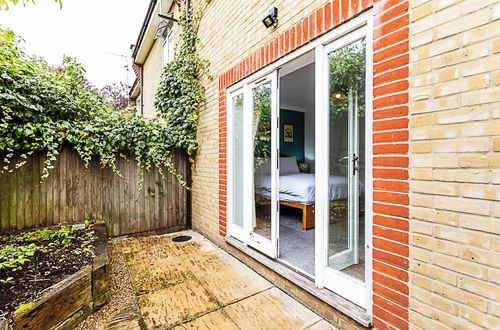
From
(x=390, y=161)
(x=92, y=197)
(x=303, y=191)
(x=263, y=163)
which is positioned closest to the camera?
(x=390, y=161)

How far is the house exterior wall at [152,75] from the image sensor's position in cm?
718

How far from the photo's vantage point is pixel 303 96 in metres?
6.39

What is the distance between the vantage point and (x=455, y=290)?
3.89 ft

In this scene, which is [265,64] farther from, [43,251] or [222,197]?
[43,251]

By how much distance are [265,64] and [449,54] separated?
5.40 ft

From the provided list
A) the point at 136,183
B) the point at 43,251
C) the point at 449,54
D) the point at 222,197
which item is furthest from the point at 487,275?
the point at 136,183

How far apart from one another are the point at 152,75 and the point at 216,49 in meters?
5.47

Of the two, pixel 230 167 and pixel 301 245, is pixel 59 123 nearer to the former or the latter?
pixel 230 167

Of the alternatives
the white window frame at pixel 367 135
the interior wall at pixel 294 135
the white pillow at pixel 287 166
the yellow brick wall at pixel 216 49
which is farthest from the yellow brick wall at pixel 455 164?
the interior wall at pixel 294 135

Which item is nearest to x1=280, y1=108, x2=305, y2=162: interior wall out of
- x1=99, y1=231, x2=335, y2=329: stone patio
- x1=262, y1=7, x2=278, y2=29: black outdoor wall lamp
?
x1=99, y1=231, x2=335, y2=329: stone patio

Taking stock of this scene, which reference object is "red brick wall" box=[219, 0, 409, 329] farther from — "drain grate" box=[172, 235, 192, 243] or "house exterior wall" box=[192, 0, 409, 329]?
"drain grate" box=[172, 235, 192, 243]

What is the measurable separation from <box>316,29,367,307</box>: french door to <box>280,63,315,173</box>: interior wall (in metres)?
2.39

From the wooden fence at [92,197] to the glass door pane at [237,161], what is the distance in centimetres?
161

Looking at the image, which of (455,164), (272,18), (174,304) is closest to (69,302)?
(174,304)
